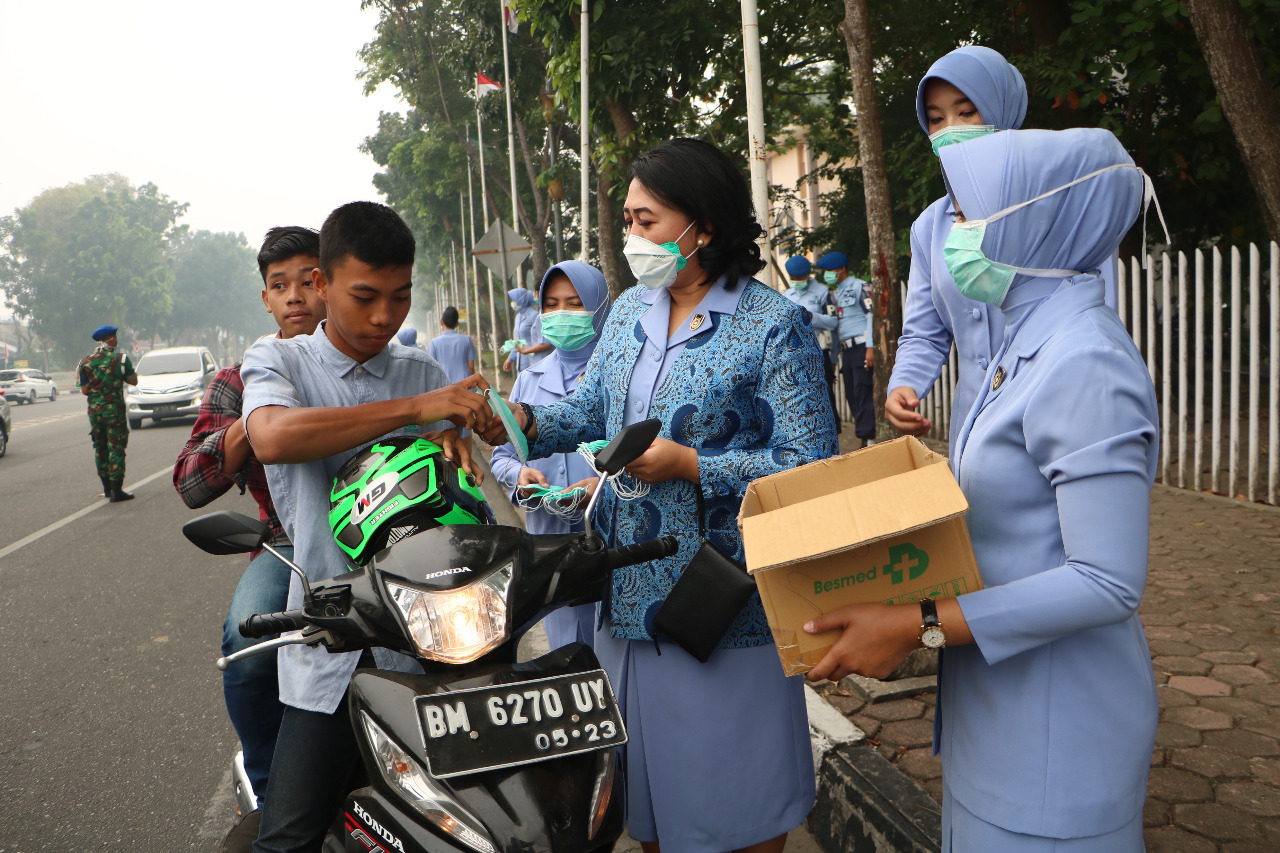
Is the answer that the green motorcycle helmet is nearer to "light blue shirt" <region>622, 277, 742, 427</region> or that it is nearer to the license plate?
the license plate

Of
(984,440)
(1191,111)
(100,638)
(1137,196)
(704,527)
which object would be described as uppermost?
(1191,111)

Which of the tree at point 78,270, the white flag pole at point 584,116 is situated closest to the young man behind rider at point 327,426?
the white flag pole at point 584,116

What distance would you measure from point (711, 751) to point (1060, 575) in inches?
41.2

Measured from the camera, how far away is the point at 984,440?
1.45m

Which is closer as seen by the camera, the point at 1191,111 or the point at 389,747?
the point at 389,747

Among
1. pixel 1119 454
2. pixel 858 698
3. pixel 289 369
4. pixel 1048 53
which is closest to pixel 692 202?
pixel 289 369

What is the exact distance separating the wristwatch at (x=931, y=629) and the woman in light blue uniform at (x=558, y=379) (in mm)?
1994

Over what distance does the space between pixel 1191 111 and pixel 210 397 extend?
33.5 ft

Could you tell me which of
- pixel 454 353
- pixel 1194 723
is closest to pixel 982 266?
pixel 1194 723

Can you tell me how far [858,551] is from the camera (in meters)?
1.39

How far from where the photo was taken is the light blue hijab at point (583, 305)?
3852mm

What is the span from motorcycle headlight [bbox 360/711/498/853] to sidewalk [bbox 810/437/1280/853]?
1.59 m

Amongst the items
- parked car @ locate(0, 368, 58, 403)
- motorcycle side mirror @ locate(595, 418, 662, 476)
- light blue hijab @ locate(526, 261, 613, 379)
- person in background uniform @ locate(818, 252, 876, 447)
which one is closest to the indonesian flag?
person in background uniform @ locate(818, 252, 876, 447)

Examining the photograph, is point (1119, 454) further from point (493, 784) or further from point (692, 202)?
point (692, 202)
